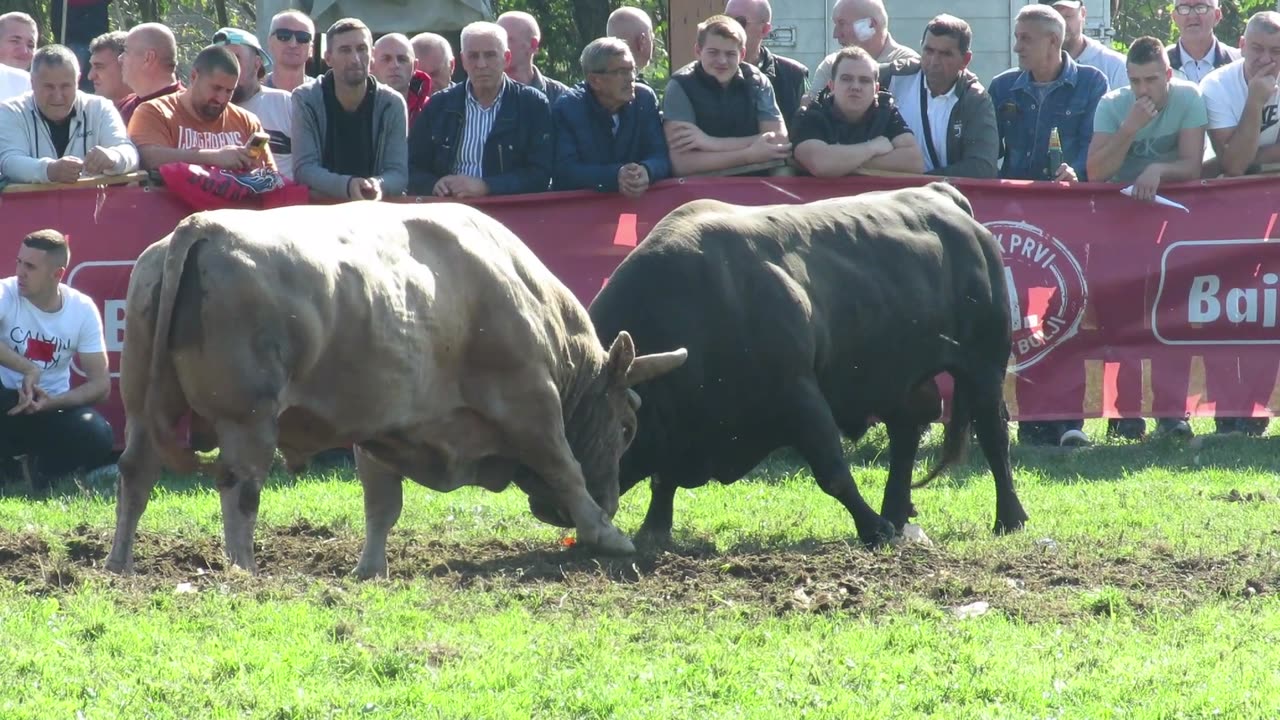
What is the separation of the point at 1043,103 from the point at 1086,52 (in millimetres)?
1355

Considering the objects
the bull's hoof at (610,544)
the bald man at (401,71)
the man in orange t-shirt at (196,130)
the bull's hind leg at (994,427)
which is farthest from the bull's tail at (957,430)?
the man in orange t-shirt at (196,130)

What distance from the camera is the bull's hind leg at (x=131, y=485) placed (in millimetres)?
6527

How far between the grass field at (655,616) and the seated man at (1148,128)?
2.51 meters

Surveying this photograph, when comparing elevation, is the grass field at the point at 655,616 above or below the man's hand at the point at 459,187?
below

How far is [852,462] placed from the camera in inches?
416

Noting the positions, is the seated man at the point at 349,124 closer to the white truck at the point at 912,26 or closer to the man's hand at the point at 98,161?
the man's hand at the point at 98,161

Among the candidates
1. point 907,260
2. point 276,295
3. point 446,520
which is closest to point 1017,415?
point 907,260

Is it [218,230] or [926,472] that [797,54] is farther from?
[218,230]

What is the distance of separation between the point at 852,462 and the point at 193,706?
612 cm

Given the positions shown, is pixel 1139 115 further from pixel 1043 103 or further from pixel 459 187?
pixel 459 187

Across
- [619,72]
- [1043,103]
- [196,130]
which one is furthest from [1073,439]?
[196,130]

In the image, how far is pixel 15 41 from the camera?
1154 centimetres

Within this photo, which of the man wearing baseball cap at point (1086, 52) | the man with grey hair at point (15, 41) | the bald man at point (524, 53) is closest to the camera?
the bald man at point (524, 53)

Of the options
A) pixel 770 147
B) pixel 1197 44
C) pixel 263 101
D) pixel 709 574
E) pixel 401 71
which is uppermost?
pixel 1197 44
